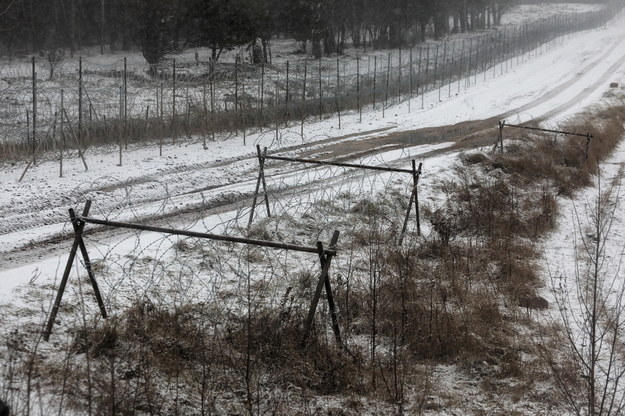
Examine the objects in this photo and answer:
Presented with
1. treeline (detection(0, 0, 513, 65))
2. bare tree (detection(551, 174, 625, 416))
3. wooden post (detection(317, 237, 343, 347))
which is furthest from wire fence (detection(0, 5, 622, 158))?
bare tree (detection(551, 174, 625, 416))

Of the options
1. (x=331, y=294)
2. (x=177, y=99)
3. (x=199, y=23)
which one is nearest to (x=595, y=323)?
(x=331, y=294)

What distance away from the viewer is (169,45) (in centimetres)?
4216

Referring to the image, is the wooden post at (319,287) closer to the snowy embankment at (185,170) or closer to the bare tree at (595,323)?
the bare tree at (595,323)

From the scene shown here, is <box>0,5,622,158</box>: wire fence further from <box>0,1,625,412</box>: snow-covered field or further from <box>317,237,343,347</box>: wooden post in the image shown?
<box>317,237,343,347</box>: wooden post

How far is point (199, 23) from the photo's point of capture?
40.0m

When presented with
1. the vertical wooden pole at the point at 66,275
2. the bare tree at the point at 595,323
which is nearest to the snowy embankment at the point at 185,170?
the vertical wooden pole at the point at 66,275

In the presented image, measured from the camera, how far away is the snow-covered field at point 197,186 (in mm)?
10289

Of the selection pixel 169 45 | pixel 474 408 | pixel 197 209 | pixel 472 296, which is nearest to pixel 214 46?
pixel 169 45

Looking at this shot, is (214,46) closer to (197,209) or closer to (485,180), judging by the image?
(485,180)

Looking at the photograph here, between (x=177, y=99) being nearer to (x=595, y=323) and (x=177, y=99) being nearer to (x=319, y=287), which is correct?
(x=319, y=287)

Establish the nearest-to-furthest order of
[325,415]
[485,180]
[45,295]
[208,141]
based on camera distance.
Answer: [325,415] < [45,295] < [485,180] < [208,141]

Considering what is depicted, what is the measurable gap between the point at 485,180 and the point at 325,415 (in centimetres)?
1115

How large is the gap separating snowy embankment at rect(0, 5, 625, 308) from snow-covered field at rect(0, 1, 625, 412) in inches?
0.9

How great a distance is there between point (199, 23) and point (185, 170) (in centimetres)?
2538
